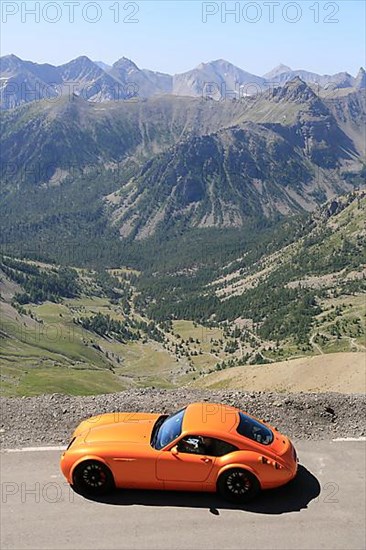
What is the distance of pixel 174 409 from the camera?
68.7 feet

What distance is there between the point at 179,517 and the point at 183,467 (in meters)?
1.31

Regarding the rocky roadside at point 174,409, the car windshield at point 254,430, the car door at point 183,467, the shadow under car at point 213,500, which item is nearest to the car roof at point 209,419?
the car windshield at point 254,430

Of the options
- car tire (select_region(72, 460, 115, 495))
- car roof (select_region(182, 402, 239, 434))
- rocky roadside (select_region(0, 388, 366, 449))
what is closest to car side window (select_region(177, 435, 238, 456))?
car roof (select_region(182, 402, 239, 434))

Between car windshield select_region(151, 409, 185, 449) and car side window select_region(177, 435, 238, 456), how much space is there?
0.42 metres

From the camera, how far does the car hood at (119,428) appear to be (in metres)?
15.8

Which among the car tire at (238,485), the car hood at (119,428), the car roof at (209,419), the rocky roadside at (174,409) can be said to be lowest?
the rocky roadside at (174,409)

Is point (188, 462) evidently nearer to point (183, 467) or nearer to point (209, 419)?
point (183, 467)

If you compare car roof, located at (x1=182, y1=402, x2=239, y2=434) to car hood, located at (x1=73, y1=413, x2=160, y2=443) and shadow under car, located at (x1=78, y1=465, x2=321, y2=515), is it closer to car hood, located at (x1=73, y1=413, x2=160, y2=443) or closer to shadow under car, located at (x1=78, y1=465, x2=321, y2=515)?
car hood, located at (x1=73, y1=413, x2=160, y2=443)

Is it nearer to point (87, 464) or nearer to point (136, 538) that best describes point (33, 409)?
point (87, 464)

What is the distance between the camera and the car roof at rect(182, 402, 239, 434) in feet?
50.6

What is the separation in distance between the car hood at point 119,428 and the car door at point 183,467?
0.99 metres

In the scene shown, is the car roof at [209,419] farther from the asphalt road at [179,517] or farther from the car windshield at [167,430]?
the asphalt road at [179,517]

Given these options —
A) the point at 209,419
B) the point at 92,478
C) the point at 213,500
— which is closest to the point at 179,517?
the point at 213,500

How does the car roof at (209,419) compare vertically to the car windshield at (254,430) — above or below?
above
